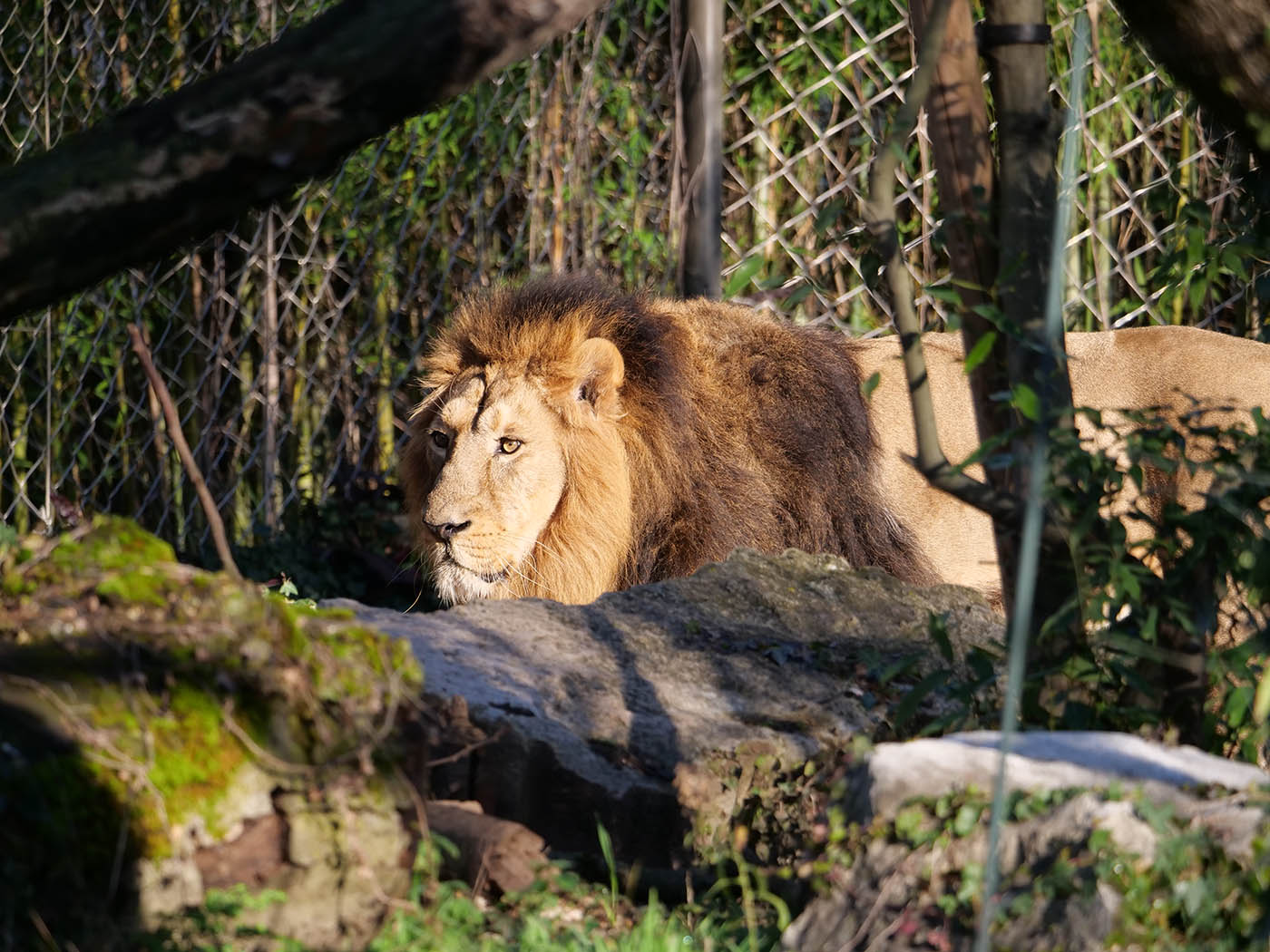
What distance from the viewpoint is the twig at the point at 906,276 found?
1989mm

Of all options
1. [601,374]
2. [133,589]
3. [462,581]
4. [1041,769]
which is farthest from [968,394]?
[133,589]

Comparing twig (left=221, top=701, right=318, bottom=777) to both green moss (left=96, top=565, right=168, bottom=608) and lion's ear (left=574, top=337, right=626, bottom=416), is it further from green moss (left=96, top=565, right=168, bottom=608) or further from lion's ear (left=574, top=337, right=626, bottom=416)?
lion's ear (left=574, top=337, right=626, bottom=416)

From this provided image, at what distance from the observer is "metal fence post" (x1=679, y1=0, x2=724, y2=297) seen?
15.6ft

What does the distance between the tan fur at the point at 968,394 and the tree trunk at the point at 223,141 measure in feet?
9.26

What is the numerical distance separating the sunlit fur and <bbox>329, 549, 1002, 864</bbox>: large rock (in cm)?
59

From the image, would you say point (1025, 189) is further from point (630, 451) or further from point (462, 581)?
point (462, 581)

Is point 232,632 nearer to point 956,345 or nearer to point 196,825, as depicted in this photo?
point 196,825

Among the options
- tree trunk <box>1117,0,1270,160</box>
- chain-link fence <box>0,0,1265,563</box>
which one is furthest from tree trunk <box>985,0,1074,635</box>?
chain-link fence <box>0,0,1265,563</box>

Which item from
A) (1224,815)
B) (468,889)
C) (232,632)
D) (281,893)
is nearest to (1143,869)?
(1224,815)

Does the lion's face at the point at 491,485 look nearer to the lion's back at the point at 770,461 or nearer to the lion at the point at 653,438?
the lion at the point at 653,438

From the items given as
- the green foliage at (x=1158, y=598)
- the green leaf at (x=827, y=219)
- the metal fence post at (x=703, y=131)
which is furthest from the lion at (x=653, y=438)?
the green leaf at (x=827, y=219)

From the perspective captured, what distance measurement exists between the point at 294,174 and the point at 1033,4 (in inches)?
47.2

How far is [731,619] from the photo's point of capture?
3.24 m

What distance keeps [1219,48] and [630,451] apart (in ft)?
8.14
